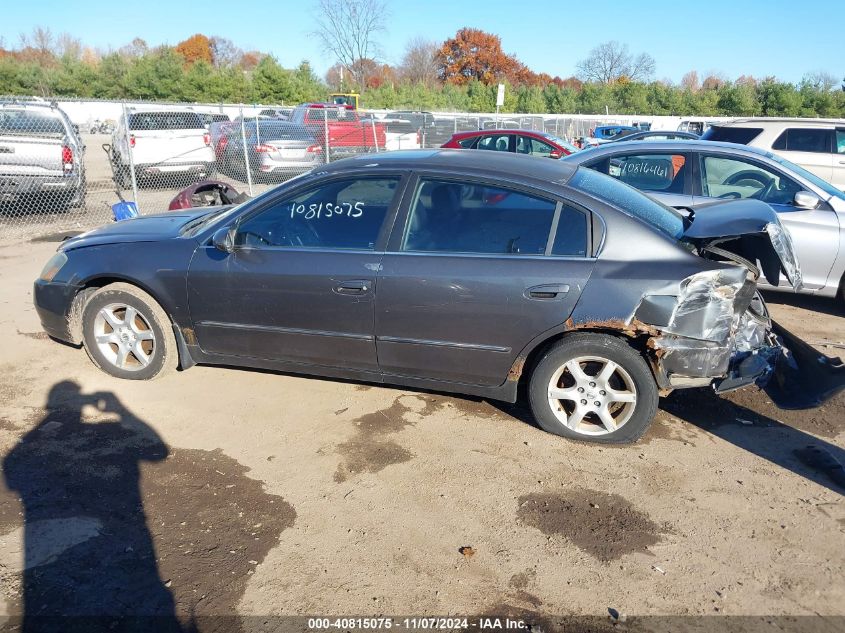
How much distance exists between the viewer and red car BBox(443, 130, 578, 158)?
1380 cm

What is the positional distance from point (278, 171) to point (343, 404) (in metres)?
10.7

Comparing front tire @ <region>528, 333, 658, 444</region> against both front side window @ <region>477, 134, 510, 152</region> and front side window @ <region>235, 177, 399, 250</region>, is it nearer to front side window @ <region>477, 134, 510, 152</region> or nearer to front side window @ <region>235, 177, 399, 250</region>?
front side window @ <region>235, 177, 399, 250</region>

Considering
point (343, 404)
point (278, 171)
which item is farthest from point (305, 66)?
point (343, 404)

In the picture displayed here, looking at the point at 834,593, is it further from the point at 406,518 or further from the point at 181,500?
the point at 181,500

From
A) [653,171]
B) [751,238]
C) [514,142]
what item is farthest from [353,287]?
[514,142]

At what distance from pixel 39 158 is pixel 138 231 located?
23.9ft

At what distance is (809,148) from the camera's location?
967 cm

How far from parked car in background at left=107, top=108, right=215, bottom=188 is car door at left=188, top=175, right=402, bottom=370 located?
32.7ft

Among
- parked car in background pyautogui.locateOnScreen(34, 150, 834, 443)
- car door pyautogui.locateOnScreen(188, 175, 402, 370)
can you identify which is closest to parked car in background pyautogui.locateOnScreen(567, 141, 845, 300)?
parked car in background pyautogui.locateOnScreen(34, 150, 834, 443)

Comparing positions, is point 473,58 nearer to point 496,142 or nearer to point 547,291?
point 496,142

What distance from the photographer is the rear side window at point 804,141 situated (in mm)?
9578

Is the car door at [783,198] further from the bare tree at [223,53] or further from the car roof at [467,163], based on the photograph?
the bare tree at [223,53]

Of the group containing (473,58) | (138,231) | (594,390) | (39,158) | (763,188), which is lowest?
(594,390)

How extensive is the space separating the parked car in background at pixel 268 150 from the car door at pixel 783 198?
9758 mm
